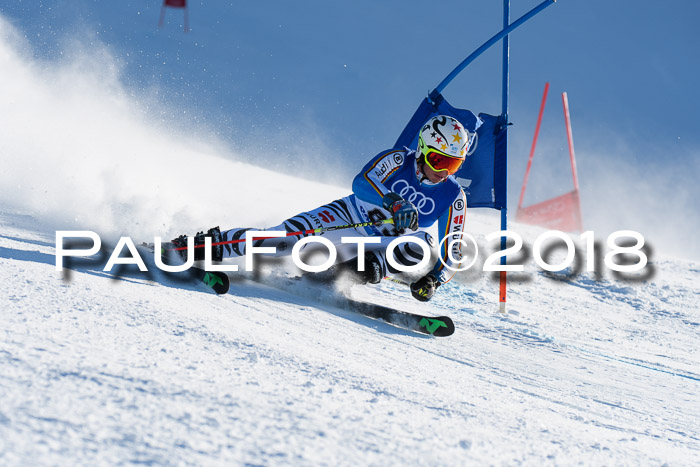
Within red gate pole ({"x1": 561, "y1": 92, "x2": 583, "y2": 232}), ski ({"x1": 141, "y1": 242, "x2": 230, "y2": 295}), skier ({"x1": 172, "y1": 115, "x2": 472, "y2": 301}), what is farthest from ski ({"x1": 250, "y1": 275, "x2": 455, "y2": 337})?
red gate pole ({"x1": 561, "y1": 92, "x2": 583, "y2": 232})

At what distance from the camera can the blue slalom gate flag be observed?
549cm

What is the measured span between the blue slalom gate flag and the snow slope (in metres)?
1.72

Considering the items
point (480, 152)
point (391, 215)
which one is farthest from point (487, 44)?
point (391, 215)

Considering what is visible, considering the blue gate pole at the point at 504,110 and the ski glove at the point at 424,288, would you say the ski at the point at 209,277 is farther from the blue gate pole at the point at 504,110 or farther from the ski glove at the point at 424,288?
the blue gate pole at the point at 504,110

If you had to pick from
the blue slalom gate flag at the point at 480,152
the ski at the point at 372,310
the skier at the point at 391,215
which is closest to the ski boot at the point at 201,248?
the skier at the point at 391,215

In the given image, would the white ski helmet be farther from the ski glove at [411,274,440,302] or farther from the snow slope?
the snow slope

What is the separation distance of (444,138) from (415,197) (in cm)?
51

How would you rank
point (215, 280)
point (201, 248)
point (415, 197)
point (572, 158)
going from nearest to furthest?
point (215, 280)
point (201, 248)
point (415, 197)
point (572, 158)

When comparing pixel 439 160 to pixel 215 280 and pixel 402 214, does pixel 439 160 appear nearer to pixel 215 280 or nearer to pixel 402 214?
pixel 402 214

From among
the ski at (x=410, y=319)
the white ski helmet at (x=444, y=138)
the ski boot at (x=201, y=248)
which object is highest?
the white ski helmet at (x=444, y=138)

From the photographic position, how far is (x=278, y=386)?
168 cm

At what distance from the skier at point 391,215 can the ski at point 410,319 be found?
0.43 metres

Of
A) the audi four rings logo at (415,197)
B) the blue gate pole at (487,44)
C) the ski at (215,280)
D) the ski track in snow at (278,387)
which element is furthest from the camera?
the blue gate pole at (487,44)

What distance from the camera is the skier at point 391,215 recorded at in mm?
4285
